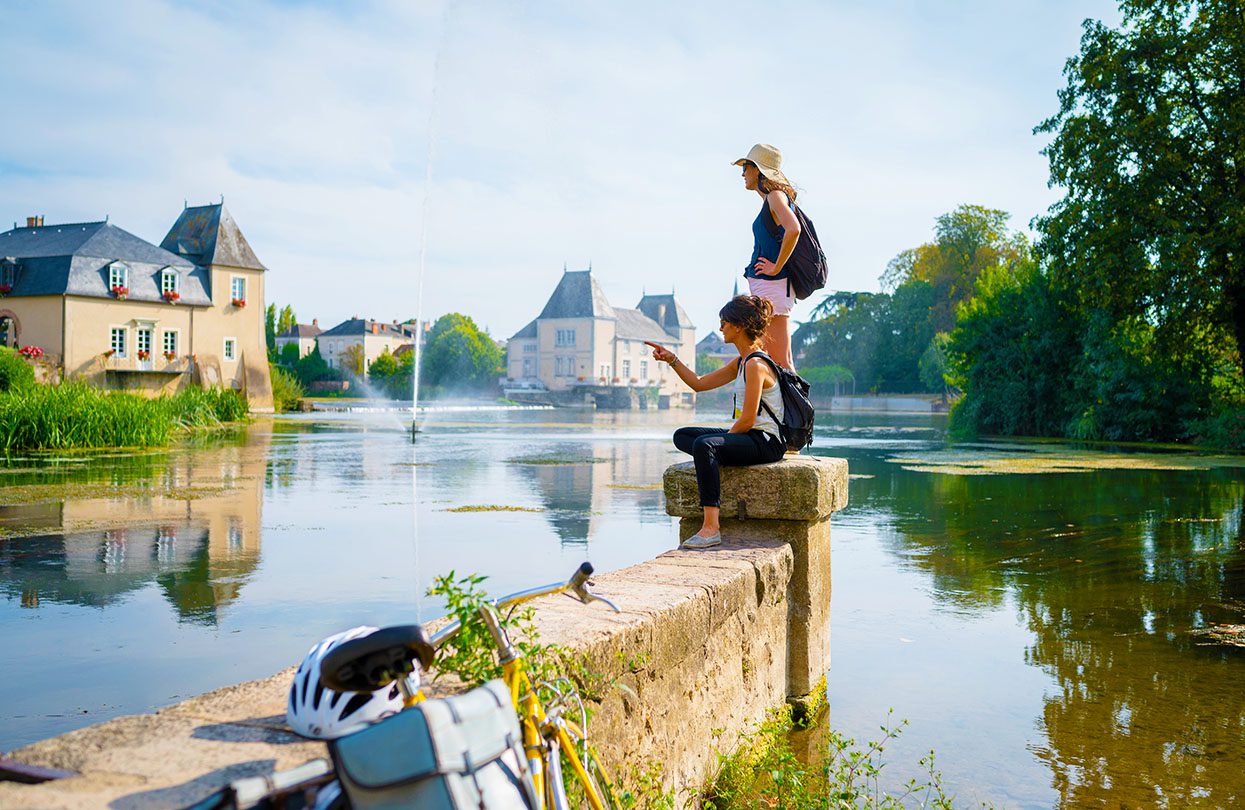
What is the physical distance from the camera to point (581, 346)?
11062 centimetres

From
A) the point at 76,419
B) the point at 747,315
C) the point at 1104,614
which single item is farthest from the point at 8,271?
the point at 1104,614

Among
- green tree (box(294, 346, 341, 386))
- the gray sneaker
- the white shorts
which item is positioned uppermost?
green tree (box(294, 346, 341, 386))

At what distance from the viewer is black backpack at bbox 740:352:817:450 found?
232 inches

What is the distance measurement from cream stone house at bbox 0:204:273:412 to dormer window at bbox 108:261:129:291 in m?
0.05

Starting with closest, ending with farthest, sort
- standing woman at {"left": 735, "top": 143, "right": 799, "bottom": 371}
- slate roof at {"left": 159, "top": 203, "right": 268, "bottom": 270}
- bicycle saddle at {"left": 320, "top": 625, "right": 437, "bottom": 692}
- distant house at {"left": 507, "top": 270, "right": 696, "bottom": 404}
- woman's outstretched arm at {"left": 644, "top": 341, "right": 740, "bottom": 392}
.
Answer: bicycle saddle at {"left": 320, "top": 625, "right": 437, "bottom": 692} < woman's outstretched arm at {"left": 644, "top": 341, "right": 740, "bottom": 392} < standing woman at {"left": 735, "top": 143, "right": 799, "bottom": 371} < slate roof at {"left": 159, "top": 203, "right": 268, "bottom": 270} < distant house at {"left": 507, "top": 270, "right": 696, "bottom": 404}

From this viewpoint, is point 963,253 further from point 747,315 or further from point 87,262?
point 747,315

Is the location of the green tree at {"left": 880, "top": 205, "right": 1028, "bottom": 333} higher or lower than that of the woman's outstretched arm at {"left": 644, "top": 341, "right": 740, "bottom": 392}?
higher

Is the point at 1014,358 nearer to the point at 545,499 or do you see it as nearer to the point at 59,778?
the point at 545,499

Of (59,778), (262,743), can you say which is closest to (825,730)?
(262,743)

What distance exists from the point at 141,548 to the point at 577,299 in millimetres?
102971

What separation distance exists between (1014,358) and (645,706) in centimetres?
3742

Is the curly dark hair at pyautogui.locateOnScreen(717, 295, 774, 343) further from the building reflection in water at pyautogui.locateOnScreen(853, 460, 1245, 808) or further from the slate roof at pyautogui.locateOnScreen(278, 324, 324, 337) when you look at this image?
the slate roof at pyautogui.locateOnScreen(278, 324, 324, 337)

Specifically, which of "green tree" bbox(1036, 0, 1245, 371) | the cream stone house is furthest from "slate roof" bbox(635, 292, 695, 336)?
"green tree" bbox(1036, 0, 1245, 371)

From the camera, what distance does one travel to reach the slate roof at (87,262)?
47.2m
